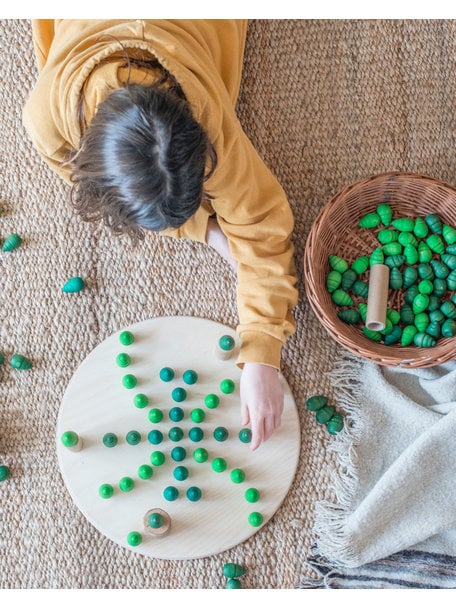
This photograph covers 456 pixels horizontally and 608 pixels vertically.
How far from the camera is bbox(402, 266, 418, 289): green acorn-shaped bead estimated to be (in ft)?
3.49

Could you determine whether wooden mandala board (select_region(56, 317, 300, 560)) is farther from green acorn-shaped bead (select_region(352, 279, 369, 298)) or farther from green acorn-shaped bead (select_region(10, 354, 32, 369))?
green acorn-shaped bead (select_region(352, 279, 369, 298))

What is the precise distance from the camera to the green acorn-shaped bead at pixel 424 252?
106 centimetres

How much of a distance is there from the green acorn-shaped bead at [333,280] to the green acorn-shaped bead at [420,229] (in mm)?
141

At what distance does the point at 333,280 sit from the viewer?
1.06m

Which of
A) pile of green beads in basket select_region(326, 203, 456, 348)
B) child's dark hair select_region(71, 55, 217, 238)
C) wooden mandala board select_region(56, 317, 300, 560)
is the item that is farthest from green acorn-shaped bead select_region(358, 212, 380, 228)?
A: child's dark hair select_region(71, 55, 217, 238)

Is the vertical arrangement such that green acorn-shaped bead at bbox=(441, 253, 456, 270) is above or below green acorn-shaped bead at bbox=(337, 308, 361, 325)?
above

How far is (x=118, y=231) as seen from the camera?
79 cm

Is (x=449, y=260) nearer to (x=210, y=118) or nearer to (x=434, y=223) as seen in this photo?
(x=434, y=223)

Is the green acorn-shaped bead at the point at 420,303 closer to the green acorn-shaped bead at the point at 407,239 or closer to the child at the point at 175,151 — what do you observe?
the green acorn-shaped bead at the point at 407,239

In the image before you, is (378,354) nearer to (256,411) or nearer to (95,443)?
(256,411)

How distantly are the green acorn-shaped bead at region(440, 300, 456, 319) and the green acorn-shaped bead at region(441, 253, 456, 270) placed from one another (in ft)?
0.19

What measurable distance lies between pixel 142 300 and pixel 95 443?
0.24m
